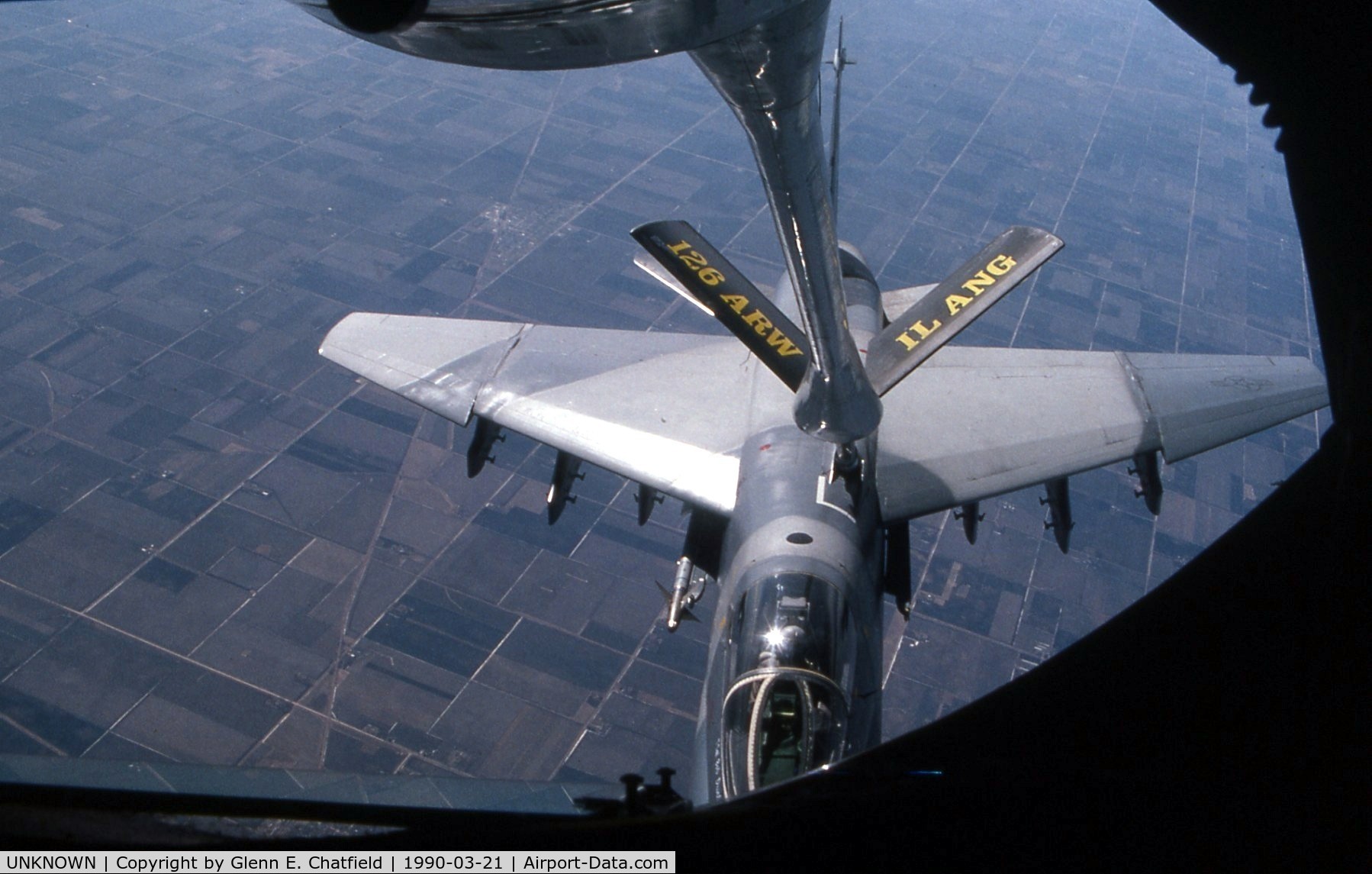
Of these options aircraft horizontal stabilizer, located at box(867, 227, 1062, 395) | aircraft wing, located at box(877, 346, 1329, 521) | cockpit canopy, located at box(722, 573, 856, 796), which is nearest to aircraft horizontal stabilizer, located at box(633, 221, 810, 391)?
aircraft horizontal stabilizer, located at box(867, 227, 1062, 395)

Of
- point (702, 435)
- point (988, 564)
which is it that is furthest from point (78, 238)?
point (988, 564)

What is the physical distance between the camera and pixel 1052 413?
41.7 ft

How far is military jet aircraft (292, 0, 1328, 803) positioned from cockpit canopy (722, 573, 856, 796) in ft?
0.07

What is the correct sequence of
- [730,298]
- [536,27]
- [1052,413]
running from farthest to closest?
1. [1052,413]
2. [730,298]
3. [536,27]

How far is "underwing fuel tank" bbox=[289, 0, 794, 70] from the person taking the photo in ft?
6.88

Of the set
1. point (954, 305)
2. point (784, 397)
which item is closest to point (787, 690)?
point (954, 305)

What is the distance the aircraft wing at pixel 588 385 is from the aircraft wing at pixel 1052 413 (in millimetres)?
2220

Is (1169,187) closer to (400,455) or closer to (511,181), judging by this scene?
(511,181)

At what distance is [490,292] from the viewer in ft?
88.2

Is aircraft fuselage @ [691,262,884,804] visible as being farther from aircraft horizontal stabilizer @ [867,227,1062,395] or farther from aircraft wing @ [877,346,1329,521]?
aircraft horizontal stabilizer @ [867,227,1062,395]

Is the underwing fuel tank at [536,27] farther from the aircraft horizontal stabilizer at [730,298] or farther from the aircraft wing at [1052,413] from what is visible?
the aircraft wing at [1052,413]

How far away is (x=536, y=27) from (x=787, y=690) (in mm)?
6153

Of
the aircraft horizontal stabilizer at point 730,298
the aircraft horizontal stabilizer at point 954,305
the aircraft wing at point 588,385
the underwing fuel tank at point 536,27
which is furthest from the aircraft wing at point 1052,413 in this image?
the underwing fuel tank at point 536,27

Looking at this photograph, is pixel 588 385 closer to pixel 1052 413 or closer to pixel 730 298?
pixel 730 298
